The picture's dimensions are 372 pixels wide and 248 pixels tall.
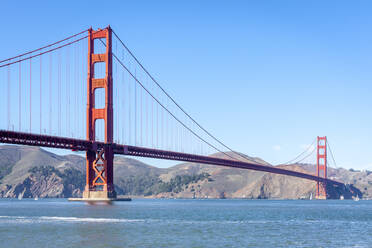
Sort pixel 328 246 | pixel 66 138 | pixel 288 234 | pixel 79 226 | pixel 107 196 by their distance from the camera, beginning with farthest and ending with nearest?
pixel 107 196
pixel 66 138
pixel 79 226
pixel 288 234
pixel 328 246

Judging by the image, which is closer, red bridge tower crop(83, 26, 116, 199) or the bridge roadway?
the bridge roadway

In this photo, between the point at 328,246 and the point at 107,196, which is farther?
the point at 107,196

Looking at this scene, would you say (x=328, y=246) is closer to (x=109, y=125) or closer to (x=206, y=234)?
(x=206, y=234)

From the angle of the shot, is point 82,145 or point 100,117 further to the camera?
A: point 100,117

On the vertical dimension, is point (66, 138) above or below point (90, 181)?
above

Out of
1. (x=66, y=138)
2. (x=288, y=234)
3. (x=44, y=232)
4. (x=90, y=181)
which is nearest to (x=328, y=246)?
(x=288, y=234)

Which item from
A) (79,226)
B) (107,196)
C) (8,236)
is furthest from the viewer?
(107,196)

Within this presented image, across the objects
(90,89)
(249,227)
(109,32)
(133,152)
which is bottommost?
(249,227)

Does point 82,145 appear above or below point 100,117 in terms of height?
below

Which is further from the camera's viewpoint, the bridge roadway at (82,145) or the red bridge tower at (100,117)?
the red bridge tower at (100,117)

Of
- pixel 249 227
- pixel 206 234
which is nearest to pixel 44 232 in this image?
pixel 206 234
